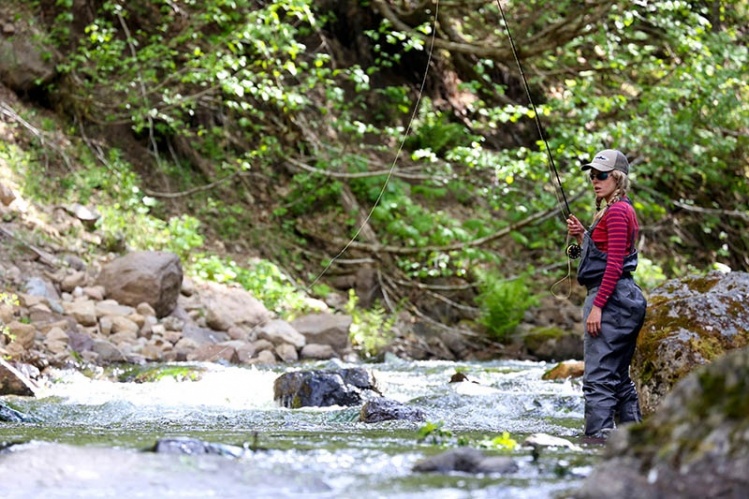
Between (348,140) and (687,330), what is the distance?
11200mm

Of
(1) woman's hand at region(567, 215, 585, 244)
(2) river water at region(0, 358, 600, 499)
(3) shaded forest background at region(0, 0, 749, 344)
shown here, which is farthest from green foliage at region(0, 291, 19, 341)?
(1) woman's hand at region(567, 215, 585, 244)

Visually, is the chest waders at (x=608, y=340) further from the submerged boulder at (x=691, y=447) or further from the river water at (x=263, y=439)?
the submerged boulder at (x=691, y=447)

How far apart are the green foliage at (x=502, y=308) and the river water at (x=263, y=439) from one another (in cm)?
421

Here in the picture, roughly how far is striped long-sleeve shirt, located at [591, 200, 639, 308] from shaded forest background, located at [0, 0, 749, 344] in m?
6.60

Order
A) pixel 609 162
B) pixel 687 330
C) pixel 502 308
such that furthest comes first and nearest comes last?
pixel 502 308 < pixel 687 330 < pixel 609 162

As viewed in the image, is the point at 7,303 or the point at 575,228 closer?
the point at 575,228

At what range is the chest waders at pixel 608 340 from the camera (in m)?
4.91

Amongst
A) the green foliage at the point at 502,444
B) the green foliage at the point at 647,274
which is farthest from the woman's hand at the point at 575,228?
the green foliage at the point at 647,274

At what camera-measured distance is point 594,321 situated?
16.0 feet

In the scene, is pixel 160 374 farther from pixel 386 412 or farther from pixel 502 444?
pixel 502 444

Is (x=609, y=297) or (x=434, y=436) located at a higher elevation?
(x=609, y=297)

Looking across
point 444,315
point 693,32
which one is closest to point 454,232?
point 444,315

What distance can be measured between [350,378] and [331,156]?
753 centimetres

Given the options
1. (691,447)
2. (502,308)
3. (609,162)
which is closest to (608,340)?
(609,162)
